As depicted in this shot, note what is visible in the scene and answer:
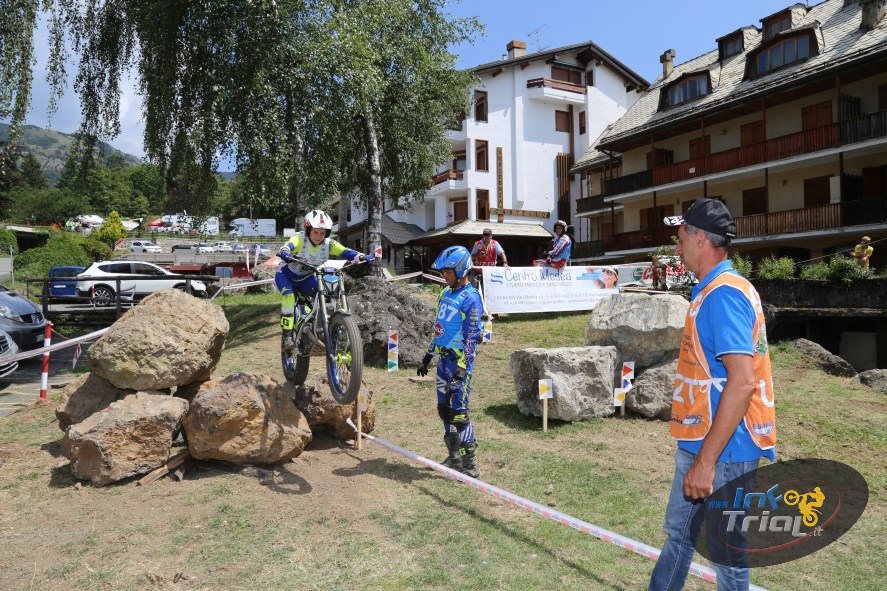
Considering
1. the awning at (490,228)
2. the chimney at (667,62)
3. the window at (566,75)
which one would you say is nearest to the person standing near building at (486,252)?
the awning at (490,228)

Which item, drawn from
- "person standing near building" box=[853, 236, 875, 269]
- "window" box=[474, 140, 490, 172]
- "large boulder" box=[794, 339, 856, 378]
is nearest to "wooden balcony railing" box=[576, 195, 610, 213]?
"window" box=[474, 140, 490, 172]

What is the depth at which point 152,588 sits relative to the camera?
386 centimetres

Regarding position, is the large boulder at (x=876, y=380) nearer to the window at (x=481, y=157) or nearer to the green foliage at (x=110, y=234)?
the window at (x=481, y=157)

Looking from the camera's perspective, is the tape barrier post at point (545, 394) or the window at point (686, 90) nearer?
the tape barrier post at point (545, 394)

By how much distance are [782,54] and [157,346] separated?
28.2m

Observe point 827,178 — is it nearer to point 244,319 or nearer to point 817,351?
point 817,351

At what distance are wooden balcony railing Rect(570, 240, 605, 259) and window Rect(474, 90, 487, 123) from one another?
10187 mm

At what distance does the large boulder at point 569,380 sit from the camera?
808cm

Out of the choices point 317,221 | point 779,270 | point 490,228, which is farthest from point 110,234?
point 317,221

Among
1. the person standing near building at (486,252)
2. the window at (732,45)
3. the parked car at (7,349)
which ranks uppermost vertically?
the window at (732,45)

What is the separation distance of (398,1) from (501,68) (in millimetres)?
23064

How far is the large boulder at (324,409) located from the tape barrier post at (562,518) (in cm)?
14

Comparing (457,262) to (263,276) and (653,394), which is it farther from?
(263,276)

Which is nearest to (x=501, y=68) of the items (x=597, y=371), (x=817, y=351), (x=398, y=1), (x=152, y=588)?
(x=398, y=1)
